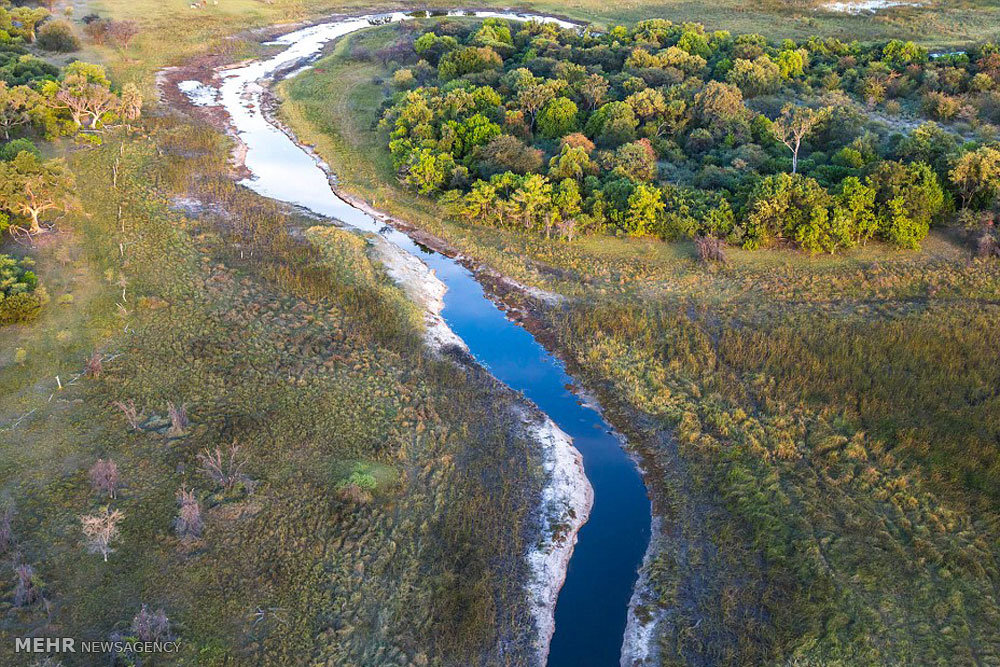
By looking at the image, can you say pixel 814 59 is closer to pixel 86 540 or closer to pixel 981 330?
pixel 981 330

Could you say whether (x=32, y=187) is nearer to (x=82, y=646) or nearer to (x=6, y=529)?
(x=6, y=529)

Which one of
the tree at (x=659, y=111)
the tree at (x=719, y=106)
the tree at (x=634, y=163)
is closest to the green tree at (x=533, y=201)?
the tree at (x=634, y=163)

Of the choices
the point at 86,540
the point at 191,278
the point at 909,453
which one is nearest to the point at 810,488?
the point at 909,453

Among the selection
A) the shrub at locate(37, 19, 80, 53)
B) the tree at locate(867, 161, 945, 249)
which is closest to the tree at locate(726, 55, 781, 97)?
the tree at locate(867, 161, 945, 249)

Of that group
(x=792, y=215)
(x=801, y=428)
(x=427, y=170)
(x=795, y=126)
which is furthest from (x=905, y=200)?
(x=427, y=170)

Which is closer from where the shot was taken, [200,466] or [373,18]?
[200,466]

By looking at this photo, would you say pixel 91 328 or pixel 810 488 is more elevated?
pixel 91 328

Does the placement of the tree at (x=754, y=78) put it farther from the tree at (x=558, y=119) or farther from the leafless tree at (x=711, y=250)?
the leafless tree at (x=711, y=250)
